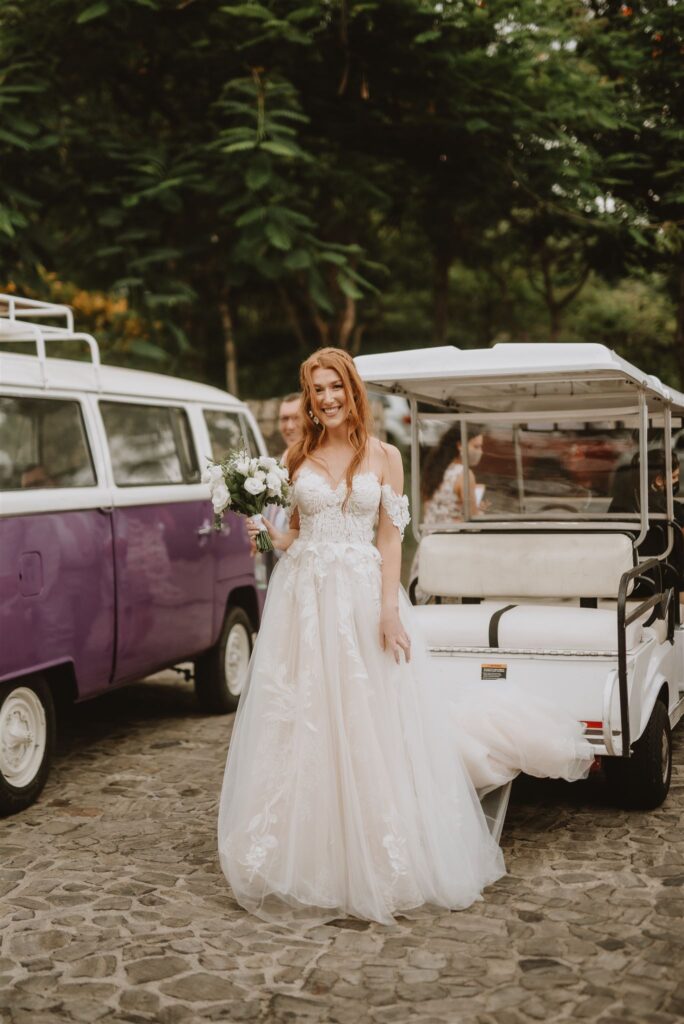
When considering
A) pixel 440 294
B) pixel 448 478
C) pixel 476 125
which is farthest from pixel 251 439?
pixel 440 294

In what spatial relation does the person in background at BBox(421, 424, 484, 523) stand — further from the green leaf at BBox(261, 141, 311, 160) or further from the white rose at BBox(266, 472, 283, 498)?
the white rose at BBox(266, 472, 283, 498)

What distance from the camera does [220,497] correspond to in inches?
183

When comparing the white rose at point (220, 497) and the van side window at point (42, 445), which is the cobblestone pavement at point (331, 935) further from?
the van side window at point (42, 445)

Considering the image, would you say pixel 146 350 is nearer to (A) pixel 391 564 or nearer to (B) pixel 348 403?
(B) pixel 348 403

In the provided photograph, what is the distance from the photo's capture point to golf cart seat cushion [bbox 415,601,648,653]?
5.32m

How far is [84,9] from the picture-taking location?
31.1 ft

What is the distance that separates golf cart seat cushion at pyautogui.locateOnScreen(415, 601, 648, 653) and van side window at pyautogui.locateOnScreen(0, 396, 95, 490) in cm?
211

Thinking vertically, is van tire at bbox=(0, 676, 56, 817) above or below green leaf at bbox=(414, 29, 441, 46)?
below

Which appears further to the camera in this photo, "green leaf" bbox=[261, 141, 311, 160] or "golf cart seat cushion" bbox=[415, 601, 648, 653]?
"green leaf" bbox=[261, 141, 311, 160]

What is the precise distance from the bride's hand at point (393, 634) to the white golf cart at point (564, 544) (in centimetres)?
93

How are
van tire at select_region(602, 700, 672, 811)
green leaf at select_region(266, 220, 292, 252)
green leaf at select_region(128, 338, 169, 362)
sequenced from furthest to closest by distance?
green leaf at select_region(128, 338, 169, 362) → green leaf at select_region(266, 220, 292, 252) → van tire at select_region(602, 700, 672, 811)

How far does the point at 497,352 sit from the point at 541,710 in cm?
175

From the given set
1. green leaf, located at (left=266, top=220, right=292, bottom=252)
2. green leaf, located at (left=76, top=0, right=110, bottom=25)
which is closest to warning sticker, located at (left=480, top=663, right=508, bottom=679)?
green leaf, located at (left=266, top=220, right=292, bottom=252)

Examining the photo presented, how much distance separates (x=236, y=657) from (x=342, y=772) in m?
4.05
